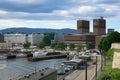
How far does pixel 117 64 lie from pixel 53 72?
8931mm

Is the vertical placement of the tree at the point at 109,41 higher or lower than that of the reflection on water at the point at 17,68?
higher

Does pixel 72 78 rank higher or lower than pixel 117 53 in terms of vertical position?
lower

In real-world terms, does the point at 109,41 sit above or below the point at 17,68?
above

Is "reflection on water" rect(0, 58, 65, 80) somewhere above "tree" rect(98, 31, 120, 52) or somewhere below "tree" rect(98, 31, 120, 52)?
below

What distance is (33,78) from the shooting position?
35844 millimetres

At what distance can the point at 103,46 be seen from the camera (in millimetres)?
101375

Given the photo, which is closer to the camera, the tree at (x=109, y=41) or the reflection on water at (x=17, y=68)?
the reflection on water at (x=17, y=68)

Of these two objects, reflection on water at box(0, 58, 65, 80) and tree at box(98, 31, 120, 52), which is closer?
reflection on water at box(0, 58, 65, 80)

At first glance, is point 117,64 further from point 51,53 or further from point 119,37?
point 51,53

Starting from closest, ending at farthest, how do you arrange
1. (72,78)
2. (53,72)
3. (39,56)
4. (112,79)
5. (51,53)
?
(112,79) → (53,72) → (72,78) → (39,56) → (51,53)

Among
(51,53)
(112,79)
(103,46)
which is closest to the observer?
(112,79)

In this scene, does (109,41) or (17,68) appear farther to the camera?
(109,41)

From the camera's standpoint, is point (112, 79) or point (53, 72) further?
point (53, 72)

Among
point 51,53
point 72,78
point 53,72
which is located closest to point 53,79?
point 53,72
